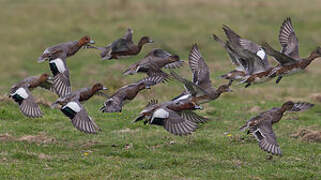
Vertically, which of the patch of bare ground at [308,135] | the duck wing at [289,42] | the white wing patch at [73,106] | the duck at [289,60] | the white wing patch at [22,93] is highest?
the duck wing at [289,42]

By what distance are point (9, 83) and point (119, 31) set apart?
19.7 feet

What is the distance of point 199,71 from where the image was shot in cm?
1071

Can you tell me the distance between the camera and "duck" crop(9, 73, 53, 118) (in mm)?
9829

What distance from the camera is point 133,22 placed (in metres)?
24.7

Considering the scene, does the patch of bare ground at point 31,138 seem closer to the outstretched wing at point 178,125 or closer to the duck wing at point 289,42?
the outstretched wing at point 178,125

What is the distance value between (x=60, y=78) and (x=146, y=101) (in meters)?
5.26

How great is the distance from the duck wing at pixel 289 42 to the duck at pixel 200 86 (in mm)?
1358

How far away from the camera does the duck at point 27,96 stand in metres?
9.83

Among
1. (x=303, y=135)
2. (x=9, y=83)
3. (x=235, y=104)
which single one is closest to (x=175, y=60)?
(x=303, y=135)

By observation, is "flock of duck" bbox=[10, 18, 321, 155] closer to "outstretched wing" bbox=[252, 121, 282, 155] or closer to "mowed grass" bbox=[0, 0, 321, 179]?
"outstretched wing" bbox=[252, 121, 282, 155]

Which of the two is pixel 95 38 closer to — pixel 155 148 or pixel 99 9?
pixel 99 9

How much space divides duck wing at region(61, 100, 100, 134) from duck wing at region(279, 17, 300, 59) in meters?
3.81

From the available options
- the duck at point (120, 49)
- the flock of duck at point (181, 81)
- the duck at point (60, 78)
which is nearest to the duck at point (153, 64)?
the flock of duck at point (181, 81)

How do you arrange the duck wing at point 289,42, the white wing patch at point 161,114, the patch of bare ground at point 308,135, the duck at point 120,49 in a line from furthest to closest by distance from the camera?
the duck at point 120,49
the patch of bare ground at point 308,135
the duck wing at point 289,42
the white wing patch at point 161,114
